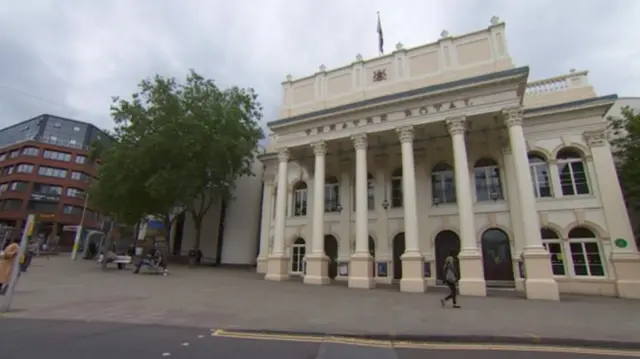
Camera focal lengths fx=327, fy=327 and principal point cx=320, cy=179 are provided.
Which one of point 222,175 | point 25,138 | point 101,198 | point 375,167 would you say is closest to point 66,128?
point 25,138

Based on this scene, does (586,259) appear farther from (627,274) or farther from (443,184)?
(443,184)

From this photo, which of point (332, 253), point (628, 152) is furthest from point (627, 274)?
point (332, 253)

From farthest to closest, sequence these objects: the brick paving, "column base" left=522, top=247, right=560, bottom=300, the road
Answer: "column base" left=522, top=247, right=560, bottom=300 → the brick paving → the road

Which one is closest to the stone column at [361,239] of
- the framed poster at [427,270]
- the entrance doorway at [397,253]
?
the entrance doorway at [397,253]

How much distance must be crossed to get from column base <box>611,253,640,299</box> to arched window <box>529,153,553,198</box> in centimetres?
388

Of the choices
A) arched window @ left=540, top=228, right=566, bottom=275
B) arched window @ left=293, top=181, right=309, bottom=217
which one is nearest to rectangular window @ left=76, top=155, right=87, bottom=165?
arched window @ left=293, top=181, right=309, bottom=217

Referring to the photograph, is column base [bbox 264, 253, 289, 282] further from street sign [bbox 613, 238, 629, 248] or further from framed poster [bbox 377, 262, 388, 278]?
street sign [bbox 613, 238, 629, 248]

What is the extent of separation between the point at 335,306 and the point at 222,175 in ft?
61.3

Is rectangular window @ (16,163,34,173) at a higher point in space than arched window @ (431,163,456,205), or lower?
higher

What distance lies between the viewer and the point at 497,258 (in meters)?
16.8

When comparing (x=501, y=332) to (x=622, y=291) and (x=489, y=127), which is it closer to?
(x=622, y=291)

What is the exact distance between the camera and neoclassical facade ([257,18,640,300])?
14594mm

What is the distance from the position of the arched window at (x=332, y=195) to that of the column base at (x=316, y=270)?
4.89m

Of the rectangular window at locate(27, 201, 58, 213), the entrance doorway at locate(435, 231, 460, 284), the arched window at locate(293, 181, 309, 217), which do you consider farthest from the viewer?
the rectangular window at locate(27, 201, 58, 213)
